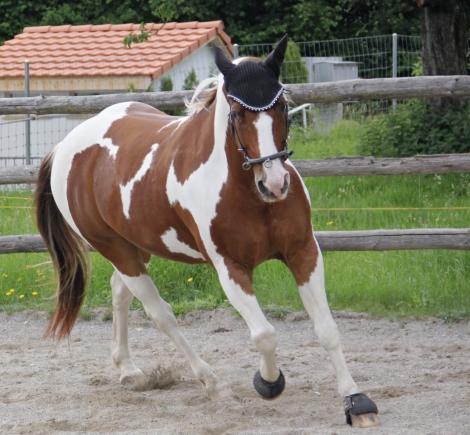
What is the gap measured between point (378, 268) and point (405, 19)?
16.8 metres

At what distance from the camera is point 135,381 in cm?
421

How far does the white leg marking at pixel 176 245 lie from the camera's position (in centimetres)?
369

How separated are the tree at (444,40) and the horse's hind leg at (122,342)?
5.38 meters

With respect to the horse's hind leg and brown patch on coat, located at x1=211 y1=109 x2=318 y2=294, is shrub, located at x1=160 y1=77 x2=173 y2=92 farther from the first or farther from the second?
brown patch on coat, located at x1=211 y1=109 x2=318 y2=294

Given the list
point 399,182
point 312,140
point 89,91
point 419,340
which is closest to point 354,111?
point 312,140

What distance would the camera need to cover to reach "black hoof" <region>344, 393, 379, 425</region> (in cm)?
321

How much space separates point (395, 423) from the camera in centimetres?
324

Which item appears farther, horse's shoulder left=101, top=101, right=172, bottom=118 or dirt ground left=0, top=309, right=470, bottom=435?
horse's shoulder left=101, top=101, right=172, bottom=118

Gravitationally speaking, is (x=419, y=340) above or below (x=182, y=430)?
below

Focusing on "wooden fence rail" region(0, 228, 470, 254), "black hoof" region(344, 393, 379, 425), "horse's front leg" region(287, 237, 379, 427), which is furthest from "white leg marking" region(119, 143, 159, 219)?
"wooden fence rail" region(0, 228, 470, 254)

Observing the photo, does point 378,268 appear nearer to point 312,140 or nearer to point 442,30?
point 442,30

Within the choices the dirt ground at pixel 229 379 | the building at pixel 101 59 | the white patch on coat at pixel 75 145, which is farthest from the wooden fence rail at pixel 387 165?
the building at pixel 101 59

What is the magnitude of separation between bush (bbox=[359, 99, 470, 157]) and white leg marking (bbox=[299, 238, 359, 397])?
517cm

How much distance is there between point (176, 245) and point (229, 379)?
0.93m
